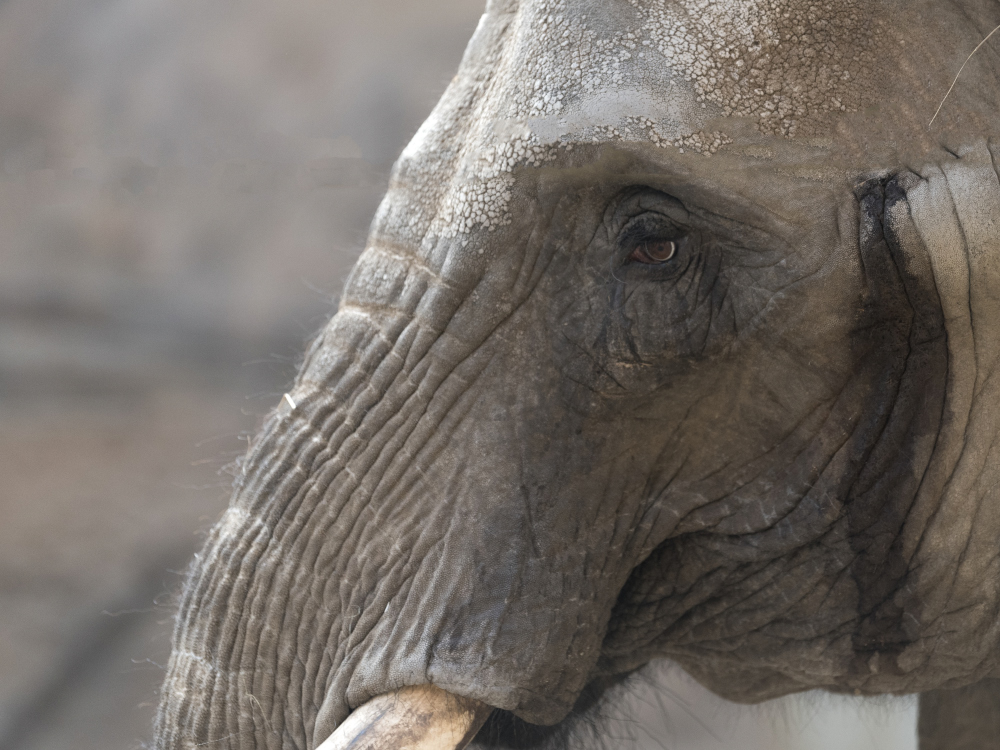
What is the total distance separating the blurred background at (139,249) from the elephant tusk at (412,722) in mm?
2341

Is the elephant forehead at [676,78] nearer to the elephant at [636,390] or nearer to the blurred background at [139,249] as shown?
the elephant at [636,390]

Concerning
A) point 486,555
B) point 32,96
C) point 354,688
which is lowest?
point 354,688

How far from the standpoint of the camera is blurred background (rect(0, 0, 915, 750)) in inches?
134

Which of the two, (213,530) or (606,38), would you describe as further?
(213,530)

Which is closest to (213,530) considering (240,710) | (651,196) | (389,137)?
(240,710)

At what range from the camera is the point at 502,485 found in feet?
3.69

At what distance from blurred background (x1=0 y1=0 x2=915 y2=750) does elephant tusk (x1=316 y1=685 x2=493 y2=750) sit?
2341 millimetres

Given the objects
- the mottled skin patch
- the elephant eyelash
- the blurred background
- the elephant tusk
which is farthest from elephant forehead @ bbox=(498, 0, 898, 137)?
the blurred background

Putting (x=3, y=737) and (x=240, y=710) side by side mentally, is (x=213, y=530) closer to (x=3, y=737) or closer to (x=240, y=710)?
(x=240, y=710)

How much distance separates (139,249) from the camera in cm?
360

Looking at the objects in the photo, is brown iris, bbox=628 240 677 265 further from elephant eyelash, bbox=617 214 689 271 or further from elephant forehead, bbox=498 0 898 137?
elephant forehead, bbox=498 0 898 137

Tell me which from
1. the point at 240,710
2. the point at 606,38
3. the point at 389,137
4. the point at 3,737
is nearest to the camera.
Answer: the point at 606,38

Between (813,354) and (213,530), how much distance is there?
0.80 meters

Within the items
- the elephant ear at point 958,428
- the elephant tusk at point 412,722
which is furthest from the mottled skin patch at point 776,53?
the elephant tusk at point 412,722
